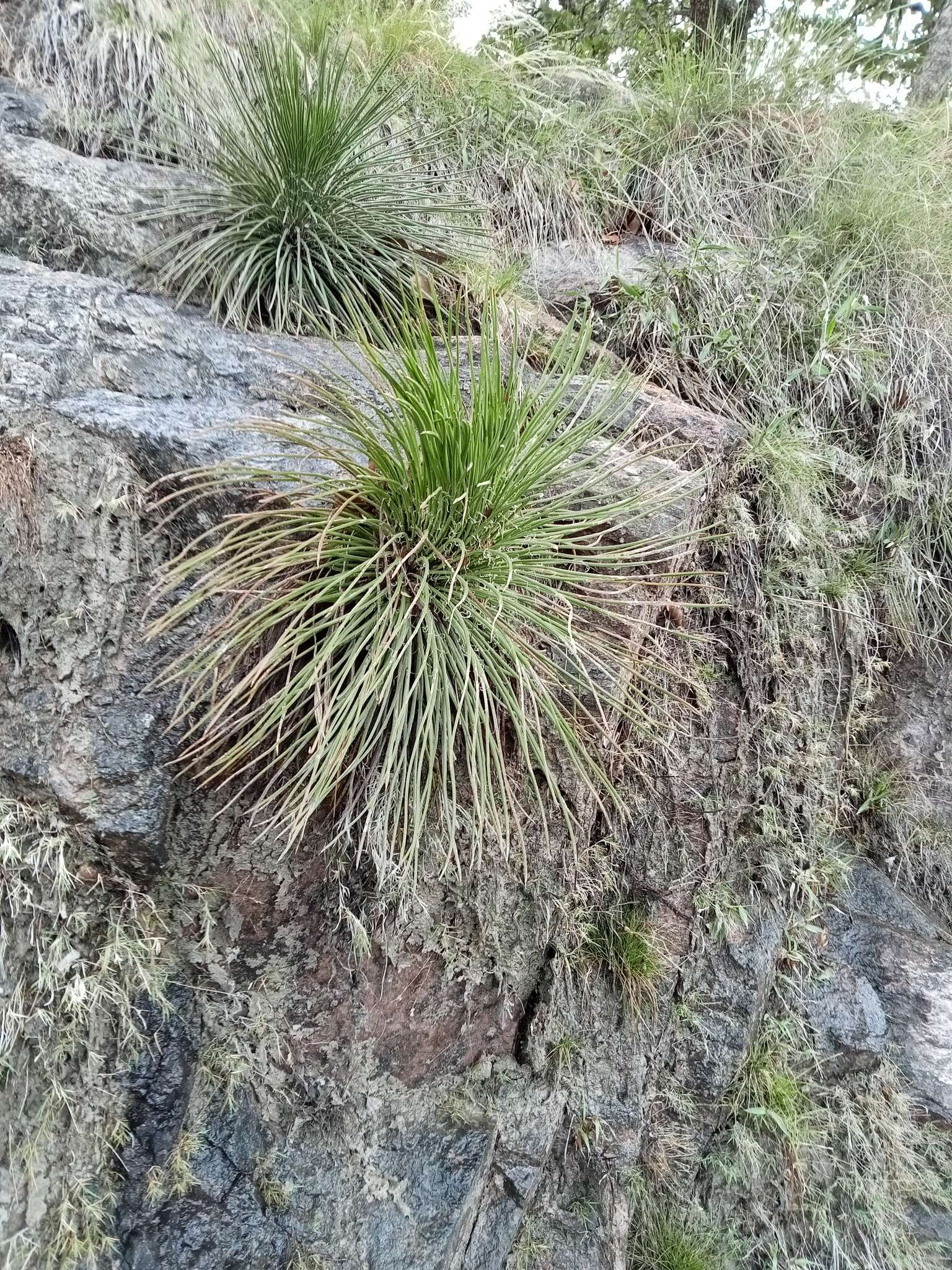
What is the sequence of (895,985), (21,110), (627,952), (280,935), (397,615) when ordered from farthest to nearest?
(895,985) → (21,110) → (627,952) → (280,935) → (397,615)

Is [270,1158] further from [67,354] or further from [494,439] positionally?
[67,354]

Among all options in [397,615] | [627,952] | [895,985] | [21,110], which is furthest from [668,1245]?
[21,110]

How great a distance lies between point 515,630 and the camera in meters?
1.74

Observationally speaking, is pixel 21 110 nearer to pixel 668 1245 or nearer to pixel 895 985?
pixel 668 1245

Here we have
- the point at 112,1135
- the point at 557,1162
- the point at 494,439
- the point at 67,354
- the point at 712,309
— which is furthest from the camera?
the point at 712,309

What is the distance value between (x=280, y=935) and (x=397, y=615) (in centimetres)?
86

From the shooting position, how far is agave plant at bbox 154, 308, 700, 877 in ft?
5.19

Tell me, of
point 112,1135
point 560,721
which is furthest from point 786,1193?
point 112,1135

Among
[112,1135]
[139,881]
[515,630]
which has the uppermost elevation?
[515,630]

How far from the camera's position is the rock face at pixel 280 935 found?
64.3 inches

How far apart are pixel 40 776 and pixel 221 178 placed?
6.64 feet

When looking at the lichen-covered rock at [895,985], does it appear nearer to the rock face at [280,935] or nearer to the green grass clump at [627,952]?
the rock face at [280,935]

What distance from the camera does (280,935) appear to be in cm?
181

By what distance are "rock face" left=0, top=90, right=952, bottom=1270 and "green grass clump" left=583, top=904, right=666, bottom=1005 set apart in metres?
0.06
